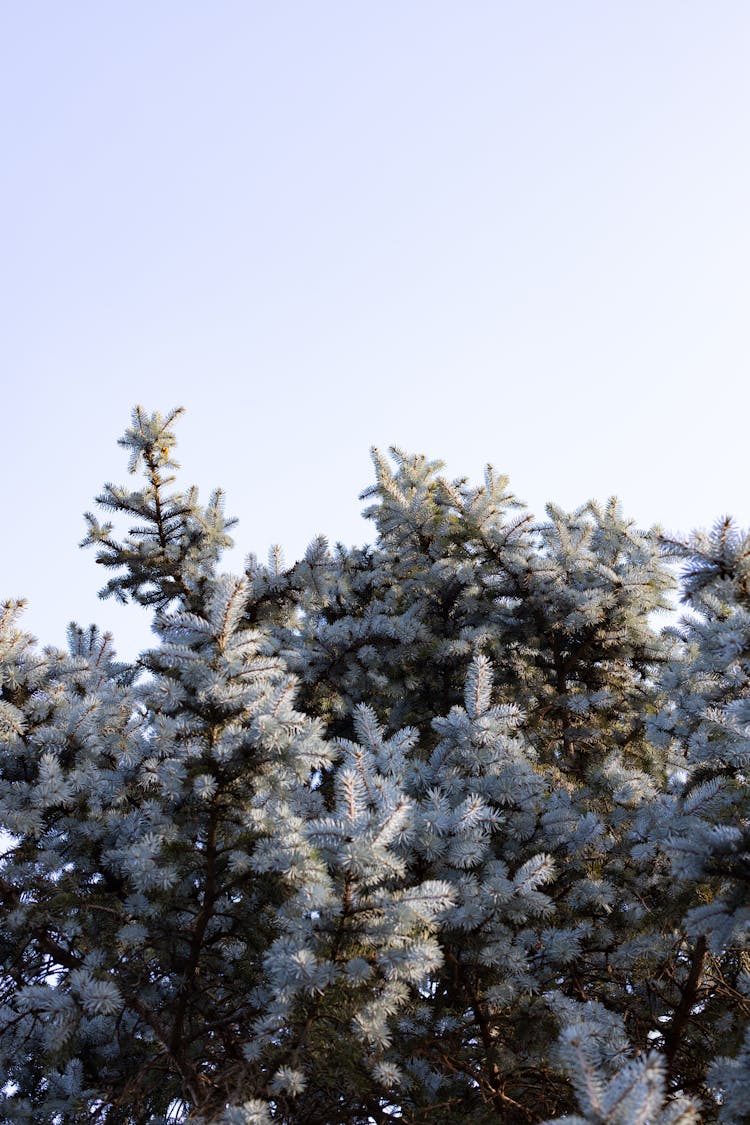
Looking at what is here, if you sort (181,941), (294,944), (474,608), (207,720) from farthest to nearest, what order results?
(474,608), (181,941), (207,720), (294,944)

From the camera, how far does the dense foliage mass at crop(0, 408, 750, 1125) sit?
4371mm

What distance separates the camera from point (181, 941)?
17.5ft

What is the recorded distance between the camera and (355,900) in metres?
4.31

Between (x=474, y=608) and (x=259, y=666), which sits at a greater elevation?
(x=474, y=608)

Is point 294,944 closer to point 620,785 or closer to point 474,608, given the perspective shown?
point 620,785

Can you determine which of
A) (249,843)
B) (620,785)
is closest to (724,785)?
(620,785)

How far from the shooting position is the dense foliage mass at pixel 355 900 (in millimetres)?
4371

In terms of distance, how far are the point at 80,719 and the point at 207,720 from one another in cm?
163

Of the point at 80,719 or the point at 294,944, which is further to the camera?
the point at 80,719

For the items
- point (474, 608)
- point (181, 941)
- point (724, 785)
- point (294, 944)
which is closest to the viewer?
point (294, 944)

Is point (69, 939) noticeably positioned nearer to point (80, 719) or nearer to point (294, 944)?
point (80, 719)

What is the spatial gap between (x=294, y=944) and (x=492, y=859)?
68.6 inches

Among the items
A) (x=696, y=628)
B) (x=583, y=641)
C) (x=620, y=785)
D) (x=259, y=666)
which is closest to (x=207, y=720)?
(x=259, y=666)

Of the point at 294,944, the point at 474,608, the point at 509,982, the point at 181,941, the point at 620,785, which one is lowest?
the point at 509,982
